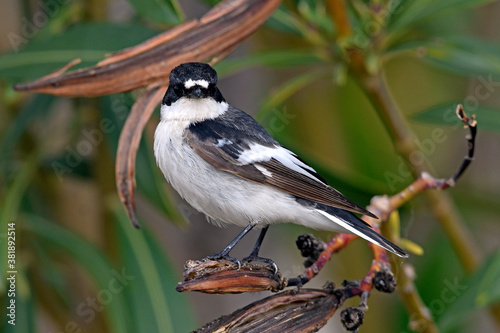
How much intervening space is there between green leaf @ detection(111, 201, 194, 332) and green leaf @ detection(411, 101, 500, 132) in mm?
875

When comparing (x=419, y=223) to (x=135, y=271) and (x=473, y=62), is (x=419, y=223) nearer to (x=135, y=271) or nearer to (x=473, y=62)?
(x=473, y=62)

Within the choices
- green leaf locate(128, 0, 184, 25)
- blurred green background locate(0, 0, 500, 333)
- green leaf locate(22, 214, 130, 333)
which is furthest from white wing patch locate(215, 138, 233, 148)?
green leaf locate(22, 214, 130, 333)

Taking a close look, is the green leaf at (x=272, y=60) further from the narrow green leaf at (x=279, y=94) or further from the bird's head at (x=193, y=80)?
the bird's head at (x=193, y=80)

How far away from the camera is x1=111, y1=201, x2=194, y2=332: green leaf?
6.24 ft

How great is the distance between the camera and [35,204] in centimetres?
230

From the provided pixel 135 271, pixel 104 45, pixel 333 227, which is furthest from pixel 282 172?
pixel 135 271

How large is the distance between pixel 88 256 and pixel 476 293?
3.65 ft

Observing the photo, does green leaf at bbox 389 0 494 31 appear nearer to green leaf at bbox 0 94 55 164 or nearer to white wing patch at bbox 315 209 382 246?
white wing patch at bbox 315 209 382 246

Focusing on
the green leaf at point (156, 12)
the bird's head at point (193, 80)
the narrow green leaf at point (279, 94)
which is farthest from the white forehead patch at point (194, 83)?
the narrow green leaf at point (279, 94)

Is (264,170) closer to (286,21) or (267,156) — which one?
(267,156)

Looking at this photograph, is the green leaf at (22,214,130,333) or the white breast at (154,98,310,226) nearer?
the white breast at (154,98,310,226)

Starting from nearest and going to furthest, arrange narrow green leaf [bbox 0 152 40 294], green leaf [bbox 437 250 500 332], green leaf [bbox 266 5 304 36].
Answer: green leaf [bbox 437 250 500 332] < narrow green leaf [bbox 0 152 40 294] < green leaf [bbox 266 5 304 36]

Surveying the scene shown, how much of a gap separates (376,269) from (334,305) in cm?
10

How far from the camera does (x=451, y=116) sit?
186cm
